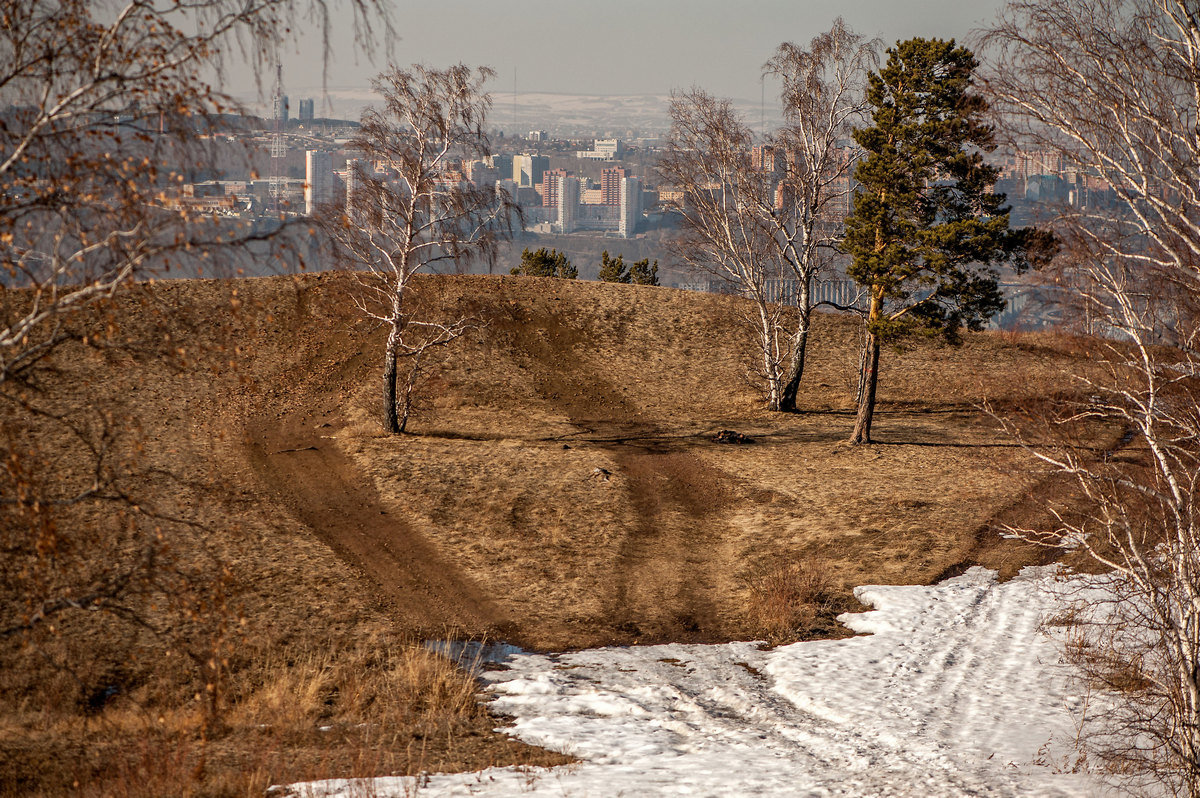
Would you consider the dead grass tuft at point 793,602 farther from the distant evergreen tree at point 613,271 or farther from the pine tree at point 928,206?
the distant evergreen tree at point 613,271

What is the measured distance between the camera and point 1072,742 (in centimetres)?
1179

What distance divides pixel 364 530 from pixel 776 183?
18475 millimetres

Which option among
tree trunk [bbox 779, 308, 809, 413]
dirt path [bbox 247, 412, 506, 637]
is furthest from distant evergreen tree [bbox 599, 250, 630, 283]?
dirt path [bbox 247, 412, 506, 637]

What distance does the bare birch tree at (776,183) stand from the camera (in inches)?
1129

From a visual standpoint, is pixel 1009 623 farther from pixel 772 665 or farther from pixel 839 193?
pixel 839 193

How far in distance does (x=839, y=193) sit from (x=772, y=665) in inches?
758

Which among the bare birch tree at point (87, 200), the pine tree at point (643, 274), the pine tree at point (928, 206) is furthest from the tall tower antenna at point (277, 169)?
the pine tree at point (643, 274)

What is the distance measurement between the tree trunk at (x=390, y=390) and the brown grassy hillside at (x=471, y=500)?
4.49 feet

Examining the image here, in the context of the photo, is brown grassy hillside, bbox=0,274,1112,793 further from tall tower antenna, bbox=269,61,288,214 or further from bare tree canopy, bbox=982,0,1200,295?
bare tree canopy, bbox=982,0,1200,295

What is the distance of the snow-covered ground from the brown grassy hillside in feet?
2.83

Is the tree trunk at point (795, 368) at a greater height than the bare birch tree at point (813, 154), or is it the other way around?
the bare birch tree at point (813, 154)

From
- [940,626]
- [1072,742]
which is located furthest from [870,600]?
[1072,742]

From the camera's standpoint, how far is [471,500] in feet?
74.8

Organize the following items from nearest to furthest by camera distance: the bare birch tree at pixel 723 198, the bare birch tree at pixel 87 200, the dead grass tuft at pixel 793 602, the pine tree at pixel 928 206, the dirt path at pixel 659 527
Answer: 1. the bare birch tree at pixel 87 200
2. the dead grass tuft at pixel 793 602
3. the dirt path at pixel 659 527
4. the pine tree at pixel 928 206
5. the bare birch tree at pixel 723 198
